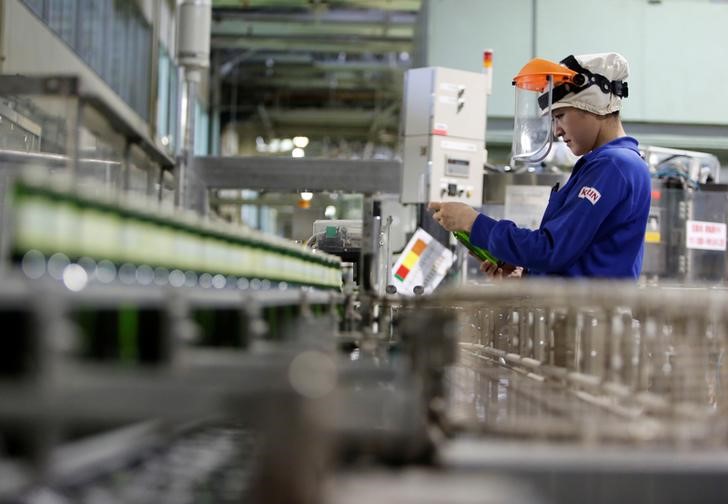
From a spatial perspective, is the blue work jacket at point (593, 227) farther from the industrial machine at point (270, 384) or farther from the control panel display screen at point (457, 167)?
Result: the control panel display screen at point (457, 167)

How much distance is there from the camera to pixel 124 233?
111 centimetres

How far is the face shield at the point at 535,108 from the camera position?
2615 mm

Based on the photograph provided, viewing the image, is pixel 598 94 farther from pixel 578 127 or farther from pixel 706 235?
pixel 706 235

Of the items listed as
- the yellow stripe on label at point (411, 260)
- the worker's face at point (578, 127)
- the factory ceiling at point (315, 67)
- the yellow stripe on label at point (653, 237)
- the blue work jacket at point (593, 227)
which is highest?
the factory ceiling at point (315, 67)

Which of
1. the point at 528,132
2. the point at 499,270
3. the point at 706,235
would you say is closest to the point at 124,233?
the point at 499,270

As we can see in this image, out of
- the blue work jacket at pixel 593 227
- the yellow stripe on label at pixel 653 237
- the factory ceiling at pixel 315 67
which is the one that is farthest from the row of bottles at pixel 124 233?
the factory ceiling at pixel 315 67

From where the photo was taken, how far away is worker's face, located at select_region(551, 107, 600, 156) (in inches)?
102

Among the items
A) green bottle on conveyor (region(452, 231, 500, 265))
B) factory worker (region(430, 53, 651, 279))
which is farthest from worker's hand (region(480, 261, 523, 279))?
factory worker (region(430, 53, 651, 279))

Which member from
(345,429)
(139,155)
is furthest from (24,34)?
(345,429)

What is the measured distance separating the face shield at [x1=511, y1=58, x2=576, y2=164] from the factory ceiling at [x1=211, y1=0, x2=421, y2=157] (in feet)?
16.1

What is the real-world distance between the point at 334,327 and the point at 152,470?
28.8 inches

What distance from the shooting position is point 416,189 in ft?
16.9

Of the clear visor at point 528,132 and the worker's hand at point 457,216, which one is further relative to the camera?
the clear visor at point 528,132

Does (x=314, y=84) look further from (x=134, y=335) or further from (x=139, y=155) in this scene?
(x=134, y=335)
